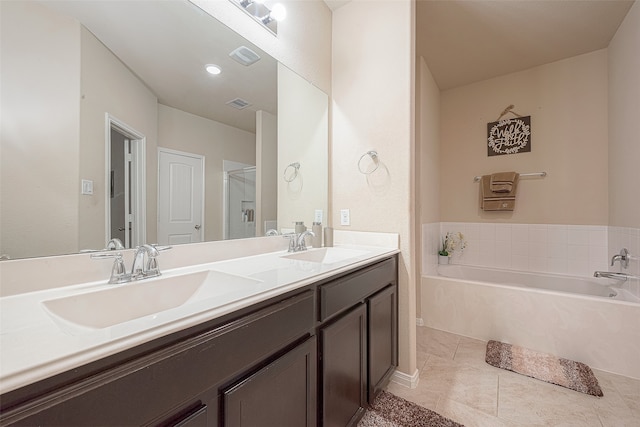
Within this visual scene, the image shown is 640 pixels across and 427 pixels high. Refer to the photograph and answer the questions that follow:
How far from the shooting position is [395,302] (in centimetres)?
168

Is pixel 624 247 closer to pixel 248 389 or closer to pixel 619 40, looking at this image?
pixel 619 40

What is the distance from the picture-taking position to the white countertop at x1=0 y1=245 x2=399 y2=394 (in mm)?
410

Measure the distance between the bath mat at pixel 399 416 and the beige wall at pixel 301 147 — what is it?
45.2 inches

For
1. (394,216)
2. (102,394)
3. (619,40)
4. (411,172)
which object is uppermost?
(619,40)

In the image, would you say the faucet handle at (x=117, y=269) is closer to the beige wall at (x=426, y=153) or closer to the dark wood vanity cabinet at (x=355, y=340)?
the dark wood vanity cabinet at (x=355, y=340)

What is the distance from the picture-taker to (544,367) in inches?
73.9

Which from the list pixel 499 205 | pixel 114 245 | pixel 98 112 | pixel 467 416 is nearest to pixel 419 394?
pixel 467 416

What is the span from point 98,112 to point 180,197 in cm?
42

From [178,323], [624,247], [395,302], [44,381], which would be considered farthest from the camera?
[624,247]

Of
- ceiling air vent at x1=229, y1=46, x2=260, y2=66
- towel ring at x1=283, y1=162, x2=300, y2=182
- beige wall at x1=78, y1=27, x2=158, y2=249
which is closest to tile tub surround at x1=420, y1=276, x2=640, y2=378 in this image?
towel ring at x1=283, y1=162, x2=300, y2=182

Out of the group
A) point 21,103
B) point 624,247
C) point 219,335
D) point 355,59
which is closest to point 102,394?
point 219,335

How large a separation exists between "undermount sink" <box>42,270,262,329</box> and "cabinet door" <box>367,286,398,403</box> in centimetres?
77

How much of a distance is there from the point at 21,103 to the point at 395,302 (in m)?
1.83

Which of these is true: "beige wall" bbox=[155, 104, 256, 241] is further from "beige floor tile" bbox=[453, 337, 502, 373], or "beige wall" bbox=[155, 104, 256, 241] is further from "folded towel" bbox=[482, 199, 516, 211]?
"folded towel" bbox=[482, 199, 516, 211]
